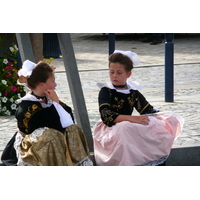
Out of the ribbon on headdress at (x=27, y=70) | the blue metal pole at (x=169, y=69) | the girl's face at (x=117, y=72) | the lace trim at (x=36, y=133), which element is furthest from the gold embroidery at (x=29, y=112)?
the blue metal pole at (x=169, y=69)

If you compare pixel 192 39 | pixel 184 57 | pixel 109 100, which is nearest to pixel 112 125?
pixel 109 100

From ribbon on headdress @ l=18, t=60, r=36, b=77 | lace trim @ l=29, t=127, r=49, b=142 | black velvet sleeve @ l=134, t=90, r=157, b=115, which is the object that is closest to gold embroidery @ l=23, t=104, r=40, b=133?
lace trim @ l=29, t=127, r=49, b=142

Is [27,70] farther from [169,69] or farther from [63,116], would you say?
[169,69]

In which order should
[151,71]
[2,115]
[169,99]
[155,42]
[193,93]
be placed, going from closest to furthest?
[2,115] → [169,99] → [193,93] → [151,71] → [155,42]

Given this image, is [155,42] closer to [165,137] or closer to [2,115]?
[2,115]

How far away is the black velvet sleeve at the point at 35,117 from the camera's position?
→ 4199 mm

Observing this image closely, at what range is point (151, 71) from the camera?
39.5 feet

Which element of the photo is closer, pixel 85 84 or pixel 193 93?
pixel 193 93

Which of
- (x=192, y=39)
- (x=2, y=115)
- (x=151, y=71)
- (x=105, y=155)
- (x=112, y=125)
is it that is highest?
(x=112, y=125)

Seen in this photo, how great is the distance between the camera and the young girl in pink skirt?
4363 millimetres

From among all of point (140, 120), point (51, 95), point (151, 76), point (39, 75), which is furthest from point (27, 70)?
point (151, 76)

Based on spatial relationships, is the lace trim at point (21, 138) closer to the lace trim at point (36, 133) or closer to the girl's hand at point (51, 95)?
the lace trim at point (36, 133)

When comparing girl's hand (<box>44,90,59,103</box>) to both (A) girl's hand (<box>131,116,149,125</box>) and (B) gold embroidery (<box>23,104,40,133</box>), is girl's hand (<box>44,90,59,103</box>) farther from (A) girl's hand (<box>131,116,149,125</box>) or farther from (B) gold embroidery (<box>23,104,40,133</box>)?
(A) girl's hand (<box>131,116,149,125</box>)

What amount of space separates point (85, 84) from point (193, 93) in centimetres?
253
